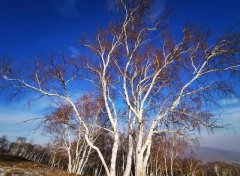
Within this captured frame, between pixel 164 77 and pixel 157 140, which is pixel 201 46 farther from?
pixel 157 140

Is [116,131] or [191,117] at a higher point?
[191,117]

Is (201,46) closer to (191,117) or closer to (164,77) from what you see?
(164,77)

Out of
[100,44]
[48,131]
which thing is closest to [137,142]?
[100,44]

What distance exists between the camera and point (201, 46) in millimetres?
12422

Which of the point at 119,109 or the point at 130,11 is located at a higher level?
the point at 130,11

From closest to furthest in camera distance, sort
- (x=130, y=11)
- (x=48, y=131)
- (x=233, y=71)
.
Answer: (x=233, y=71) < (x=130, y=11) < (x=48, y=131)

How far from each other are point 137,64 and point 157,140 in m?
4.71

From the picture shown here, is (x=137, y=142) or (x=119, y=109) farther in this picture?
(x=119, y=109)

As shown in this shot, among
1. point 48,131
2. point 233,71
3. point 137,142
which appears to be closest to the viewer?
point 137,142

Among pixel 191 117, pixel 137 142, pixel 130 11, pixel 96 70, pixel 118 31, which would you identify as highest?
pixel 130 11

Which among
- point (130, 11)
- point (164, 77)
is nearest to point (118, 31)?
point (130, 11)

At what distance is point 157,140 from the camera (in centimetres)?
1383

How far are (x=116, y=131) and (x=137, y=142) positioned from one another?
1.11m

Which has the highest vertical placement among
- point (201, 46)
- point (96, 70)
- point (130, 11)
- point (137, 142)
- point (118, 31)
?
point (130, 11)
